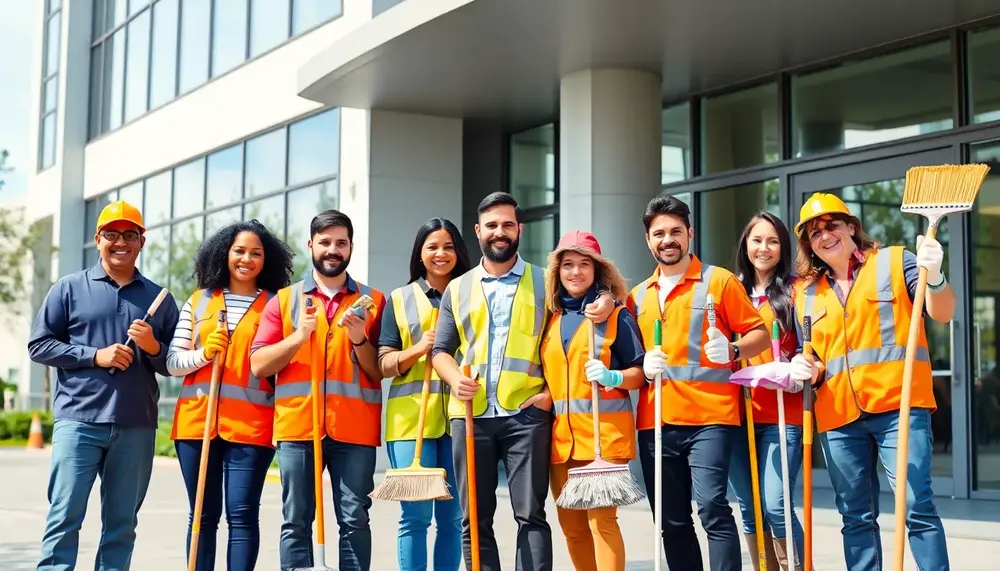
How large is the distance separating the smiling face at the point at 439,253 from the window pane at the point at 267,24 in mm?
10806

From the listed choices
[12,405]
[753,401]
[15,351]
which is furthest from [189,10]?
[15,351]

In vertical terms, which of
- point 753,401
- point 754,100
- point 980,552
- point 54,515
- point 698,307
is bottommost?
point 980,552

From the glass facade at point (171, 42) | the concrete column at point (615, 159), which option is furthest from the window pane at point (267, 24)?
the concrete column at point (615, 159)

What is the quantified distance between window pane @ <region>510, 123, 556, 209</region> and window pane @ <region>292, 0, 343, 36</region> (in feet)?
9.01

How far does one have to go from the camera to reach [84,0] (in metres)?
24.2

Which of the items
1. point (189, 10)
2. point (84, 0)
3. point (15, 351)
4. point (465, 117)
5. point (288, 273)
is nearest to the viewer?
point (288, 273)

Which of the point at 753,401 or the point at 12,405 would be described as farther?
the point at 12,405

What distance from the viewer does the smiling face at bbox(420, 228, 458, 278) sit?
5723 mm

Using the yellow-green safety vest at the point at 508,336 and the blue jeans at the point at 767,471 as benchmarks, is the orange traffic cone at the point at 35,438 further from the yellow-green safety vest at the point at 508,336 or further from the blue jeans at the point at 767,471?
the blue jeans at the point at 767,471

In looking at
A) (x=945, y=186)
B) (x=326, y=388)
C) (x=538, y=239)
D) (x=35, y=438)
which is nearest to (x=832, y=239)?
(x=945, y=186)

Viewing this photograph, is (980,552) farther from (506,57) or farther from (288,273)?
(506,57)

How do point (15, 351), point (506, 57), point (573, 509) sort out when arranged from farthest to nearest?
point (15, 351), point (506, 57), point (573, 509)

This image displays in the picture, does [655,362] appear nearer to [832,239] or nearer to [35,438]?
[832,239]

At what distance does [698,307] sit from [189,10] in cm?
1605
